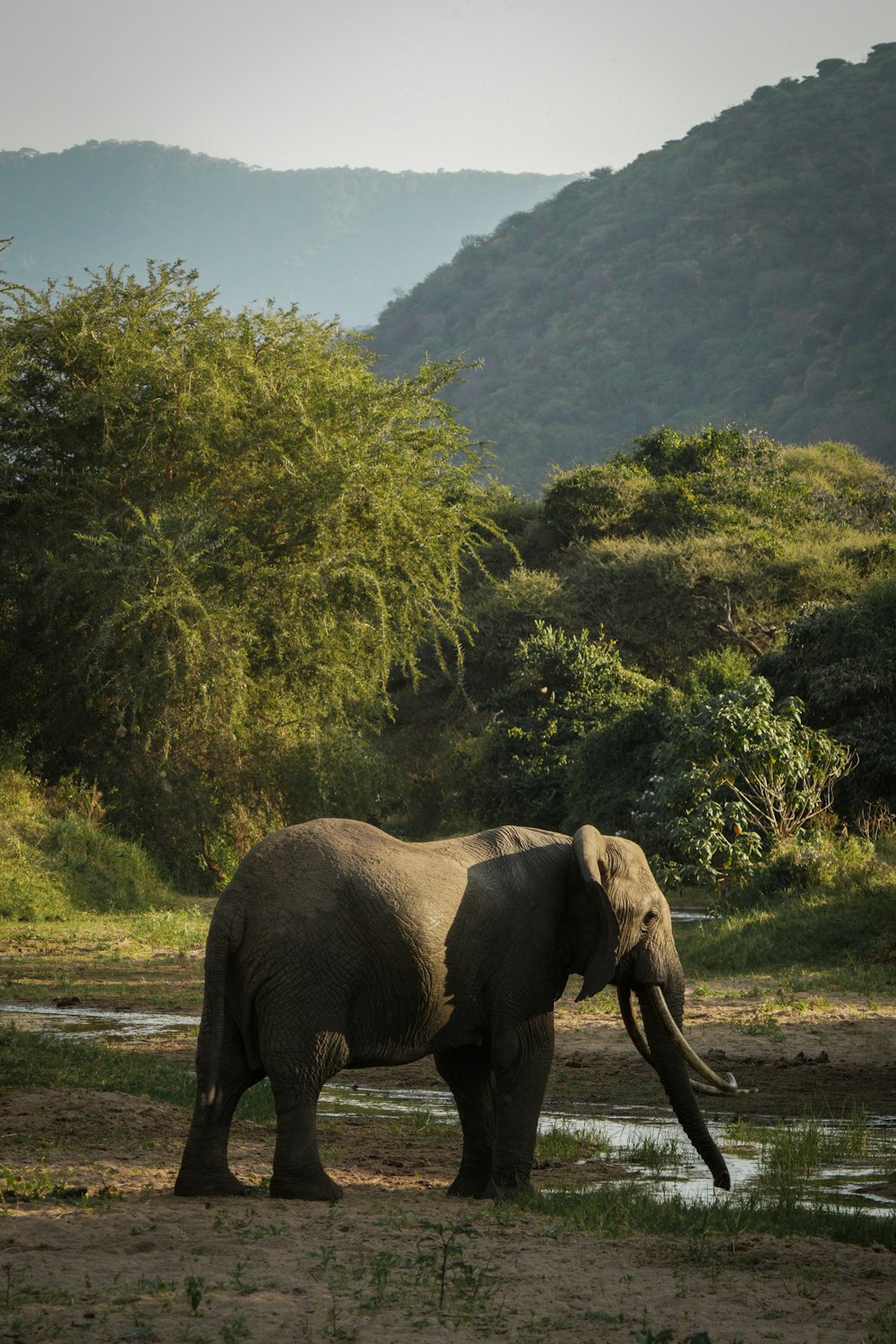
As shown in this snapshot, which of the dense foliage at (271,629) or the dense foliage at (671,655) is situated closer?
the dense foliage at (671,655)

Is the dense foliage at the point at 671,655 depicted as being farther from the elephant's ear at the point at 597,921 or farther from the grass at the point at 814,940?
the elephant's ear at the point at 597,921

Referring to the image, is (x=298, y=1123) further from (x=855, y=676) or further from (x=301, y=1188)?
(x=855, y=676)

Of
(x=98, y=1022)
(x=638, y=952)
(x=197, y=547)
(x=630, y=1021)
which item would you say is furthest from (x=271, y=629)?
(x=638, y=952)

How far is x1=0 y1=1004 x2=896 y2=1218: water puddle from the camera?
7.91 m

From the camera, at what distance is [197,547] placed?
75.7ft

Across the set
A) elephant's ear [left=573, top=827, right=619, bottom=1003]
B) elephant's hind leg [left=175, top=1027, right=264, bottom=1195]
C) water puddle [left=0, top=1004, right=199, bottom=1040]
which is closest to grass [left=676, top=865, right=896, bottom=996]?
water puddle [left=0, top=1004, right=199, bottom=1040]

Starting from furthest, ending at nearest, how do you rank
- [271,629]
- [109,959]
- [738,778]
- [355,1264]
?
[271,629] → [738,778] → [109,959] → [355,1264]

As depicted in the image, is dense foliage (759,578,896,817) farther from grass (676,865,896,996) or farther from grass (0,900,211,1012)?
grass (0,900,211,1012)

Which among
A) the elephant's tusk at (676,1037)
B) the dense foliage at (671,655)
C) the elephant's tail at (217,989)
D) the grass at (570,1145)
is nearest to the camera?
the elephant's tail at (217,989)

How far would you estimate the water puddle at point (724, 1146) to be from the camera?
7908 mm

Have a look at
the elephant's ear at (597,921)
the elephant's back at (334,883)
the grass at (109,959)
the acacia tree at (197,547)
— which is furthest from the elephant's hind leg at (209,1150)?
the acacia tree at (197,547)

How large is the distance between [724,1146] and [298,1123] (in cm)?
328

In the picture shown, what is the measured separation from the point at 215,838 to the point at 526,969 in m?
17.7

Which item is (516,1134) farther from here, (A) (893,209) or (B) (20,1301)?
(A) (893,209)
